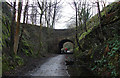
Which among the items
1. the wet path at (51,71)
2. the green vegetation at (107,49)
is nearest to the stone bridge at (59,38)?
the green vegetation at (107,49)

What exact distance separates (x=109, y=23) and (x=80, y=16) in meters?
6.05

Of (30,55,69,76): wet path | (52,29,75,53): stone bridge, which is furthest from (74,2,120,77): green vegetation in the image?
(52,29,75,53): stone bridge

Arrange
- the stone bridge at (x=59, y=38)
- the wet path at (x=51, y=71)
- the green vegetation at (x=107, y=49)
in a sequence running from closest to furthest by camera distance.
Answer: the green vegetation at (x=107, y=49) < the wet path at (x=51, y=71) < the stone bridge at (x=59, y=38)

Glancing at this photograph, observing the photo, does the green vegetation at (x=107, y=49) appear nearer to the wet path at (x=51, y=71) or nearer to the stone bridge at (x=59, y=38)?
the wet path at (x=51, y=71)

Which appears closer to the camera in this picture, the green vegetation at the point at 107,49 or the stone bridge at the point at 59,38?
the green vegetation at the point at 107,49

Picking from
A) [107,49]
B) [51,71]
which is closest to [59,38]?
[51,71]

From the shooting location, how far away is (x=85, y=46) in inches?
457

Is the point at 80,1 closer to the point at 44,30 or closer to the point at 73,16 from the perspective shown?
the point at 73,16

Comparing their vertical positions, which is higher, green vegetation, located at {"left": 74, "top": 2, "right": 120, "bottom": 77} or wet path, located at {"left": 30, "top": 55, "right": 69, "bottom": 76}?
green vegetation, located at {"left": 74, "top": 2, "right": 120, "bottom": 77}

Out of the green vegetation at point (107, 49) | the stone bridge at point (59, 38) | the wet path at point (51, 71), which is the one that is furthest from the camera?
the stone bridge at point (59, 38)

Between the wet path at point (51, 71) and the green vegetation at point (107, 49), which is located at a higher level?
the green vegetation at point (107, 49)

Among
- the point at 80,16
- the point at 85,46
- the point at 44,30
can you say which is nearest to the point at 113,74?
the point at 85,46

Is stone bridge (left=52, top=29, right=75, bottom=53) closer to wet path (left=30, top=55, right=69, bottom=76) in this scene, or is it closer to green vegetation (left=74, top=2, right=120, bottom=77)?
green vegetation (left=74, top=2, right=120, bottom=77)

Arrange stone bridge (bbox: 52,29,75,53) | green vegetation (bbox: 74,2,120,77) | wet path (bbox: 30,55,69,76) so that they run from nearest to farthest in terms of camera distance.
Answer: green vegetation (bbox: 74,2,120,77), wet path (bbox: 30,55,69,76), stone bridge (bbox: 52,29,75,53)
